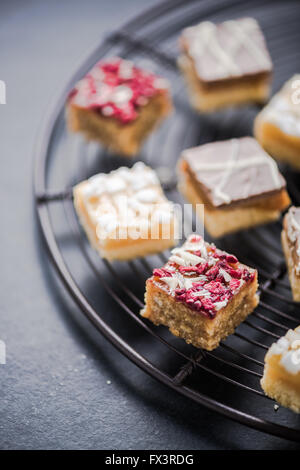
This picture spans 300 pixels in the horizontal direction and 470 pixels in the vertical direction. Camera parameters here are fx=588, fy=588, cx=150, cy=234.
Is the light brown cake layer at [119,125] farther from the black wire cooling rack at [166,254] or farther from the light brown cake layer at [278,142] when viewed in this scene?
the light brown cake layer at [278,142]

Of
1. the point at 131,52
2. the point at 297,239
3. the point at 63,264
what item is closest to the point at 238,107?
the point at 131,52

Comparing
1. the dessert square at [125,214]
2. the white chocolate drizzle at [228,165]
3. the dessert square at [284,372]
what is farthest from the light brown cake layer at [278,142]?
the dessert square at [284,372]

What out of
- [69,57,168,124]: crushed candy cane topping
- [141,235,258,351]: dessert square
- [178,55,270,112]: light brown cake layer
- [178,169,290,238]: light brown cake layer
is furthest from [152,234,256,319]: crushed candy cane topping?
[178,55,270,112]: light brown cake layer

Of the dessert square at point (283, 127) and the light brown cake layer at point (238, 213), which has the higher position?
the dessert square at point (283, 127)

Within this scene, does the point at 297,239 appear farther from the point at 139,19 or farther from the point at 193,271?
the point at 139,19

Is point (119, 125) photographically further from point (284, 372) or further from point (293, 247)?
point (284, 372)
